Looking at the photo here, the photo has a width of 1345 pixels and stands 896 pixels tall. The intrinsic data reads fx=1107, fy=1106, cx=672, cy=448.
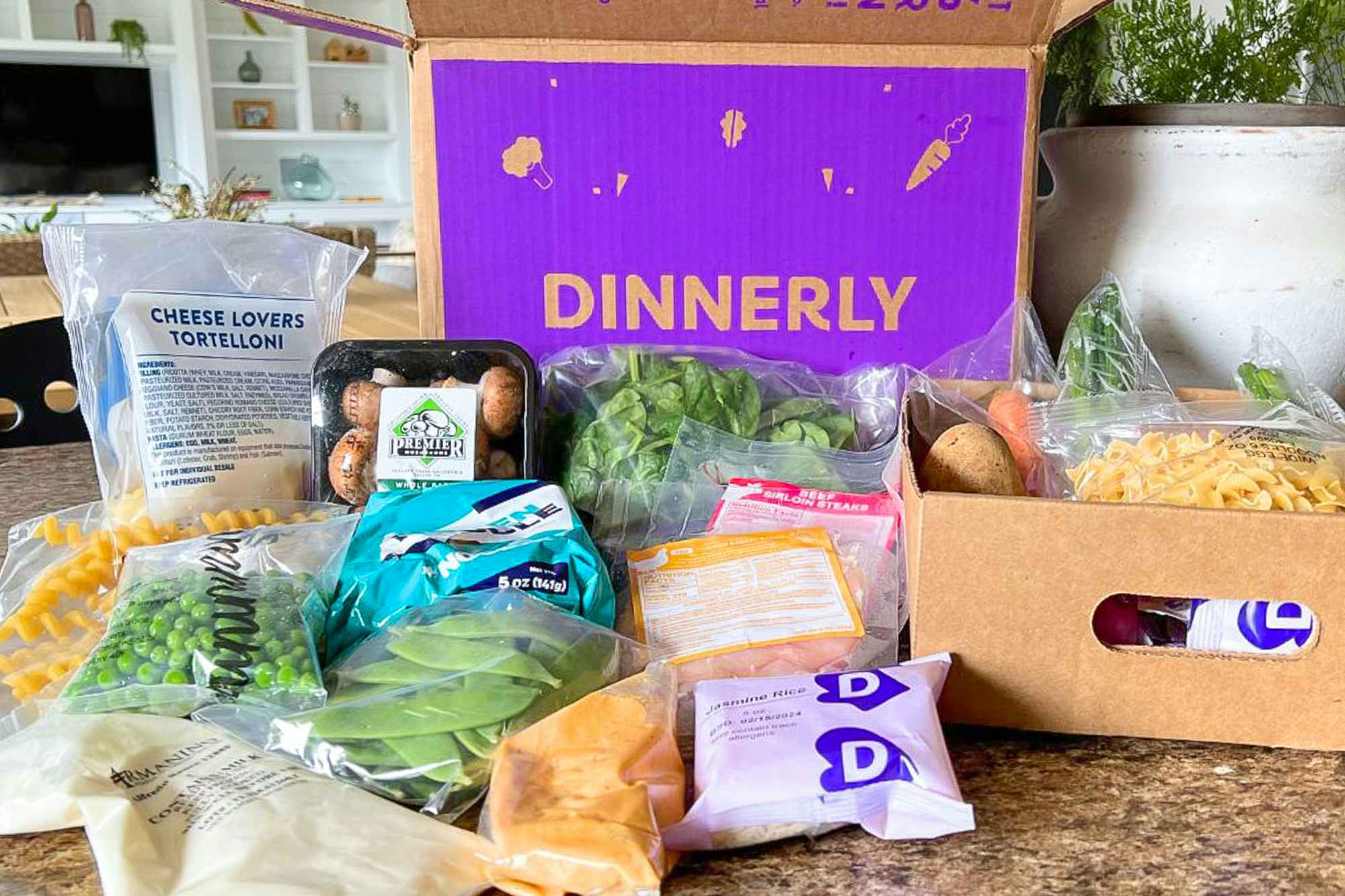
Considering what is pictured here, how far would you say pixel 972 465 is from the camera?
2.30 ft

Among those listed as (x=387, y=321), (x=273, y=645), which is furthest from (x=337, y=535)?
(x=387, y=321)

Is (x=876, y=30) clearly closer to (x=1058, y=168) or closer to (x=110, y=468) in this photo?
(x=1058, y=168)

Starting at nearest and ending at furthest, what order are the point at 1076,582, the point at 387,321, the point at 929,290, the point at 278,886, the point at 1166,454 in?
the point at 278,886
the point at 1076,582
the point at 1166,454
the point at 929,290
the point at 387,321

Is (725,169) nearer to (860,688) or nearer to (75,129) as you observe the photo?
(860,688)

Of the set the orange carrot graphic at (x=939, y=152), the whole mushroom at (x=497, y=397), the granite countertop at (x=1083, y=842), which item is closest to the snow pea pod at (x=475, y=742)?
the granite countertop at (x=1083, y=842)

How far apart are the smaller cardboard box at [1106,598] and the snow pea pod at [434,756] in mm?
245

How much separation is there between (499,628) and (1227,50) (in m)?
0.83

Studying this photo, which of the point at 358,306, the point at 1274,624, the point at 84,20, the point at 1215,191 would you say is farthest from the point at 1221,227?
the point at 84,20

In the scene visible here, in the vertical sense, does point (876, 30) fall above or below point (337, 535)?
above

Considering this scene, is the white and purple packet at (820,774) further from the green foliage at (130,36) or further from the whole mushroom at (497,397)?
the green foliage at (130,36)

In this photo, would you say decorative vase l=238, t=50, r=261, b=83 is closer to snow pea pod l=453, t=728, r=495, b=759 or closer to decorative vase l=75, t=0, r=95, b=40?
decorative vase l=75, t=0, r=95, b=40

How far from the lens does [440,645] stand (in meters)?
0.58

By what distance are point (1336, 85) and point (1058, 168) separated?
30cm

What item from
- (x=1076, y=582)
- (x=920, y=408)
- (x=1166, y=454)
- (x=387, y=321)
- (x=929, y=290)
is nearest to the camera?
(x=1076, y=582)
